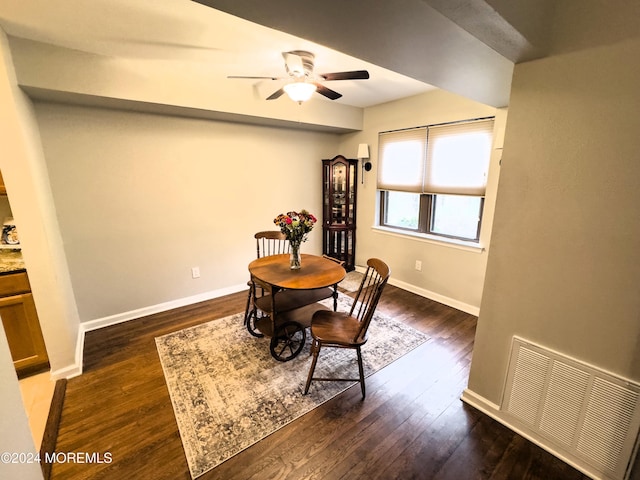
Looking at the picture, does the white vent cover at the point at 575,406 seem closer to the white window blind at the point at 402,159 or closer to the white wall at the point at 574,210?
the white wall at the point at 574,210

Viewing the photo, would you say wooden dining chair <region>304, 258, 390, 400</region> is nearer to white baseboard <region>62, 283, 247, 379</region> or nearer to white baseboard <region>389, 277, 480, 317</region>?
white baseboard <region>389, 277, 480, 317</region>

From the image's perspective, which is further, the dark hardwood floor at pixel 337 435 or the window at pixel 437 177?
the window at pixel 437 177

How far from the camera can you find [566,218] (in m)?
1.41

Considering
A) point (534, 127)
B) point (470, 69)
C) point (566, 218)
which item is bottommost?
point (566, 218)

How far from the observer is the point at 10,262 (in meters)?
2.03

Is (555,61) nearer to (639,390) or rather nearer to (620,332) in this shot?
(620,332)

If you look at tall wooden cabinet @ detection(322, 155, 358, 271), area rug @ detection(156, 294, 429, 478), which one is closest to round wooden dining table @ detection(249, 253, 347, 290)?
area rug @ detection(156, 294, 429, 478)

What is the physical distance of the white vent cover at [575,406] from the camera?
4.38ft

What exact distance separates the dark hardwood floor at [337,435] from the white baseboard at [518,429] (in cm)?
4

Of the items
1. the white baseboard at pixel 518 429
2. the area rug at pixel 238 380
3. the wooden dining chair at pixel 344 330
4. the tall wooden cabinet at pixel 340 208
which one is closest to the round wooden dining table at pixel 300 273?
the wooden dining chair at pixel 344 330

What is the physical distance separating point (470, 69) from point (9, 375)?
103 inches

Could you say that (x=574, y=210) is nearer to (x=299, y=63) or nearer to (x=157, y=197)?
(x=299, y=63)

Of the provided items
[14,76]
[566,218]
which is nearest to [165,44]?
[14,76]

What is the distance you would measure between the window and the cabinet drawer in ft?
12.5
